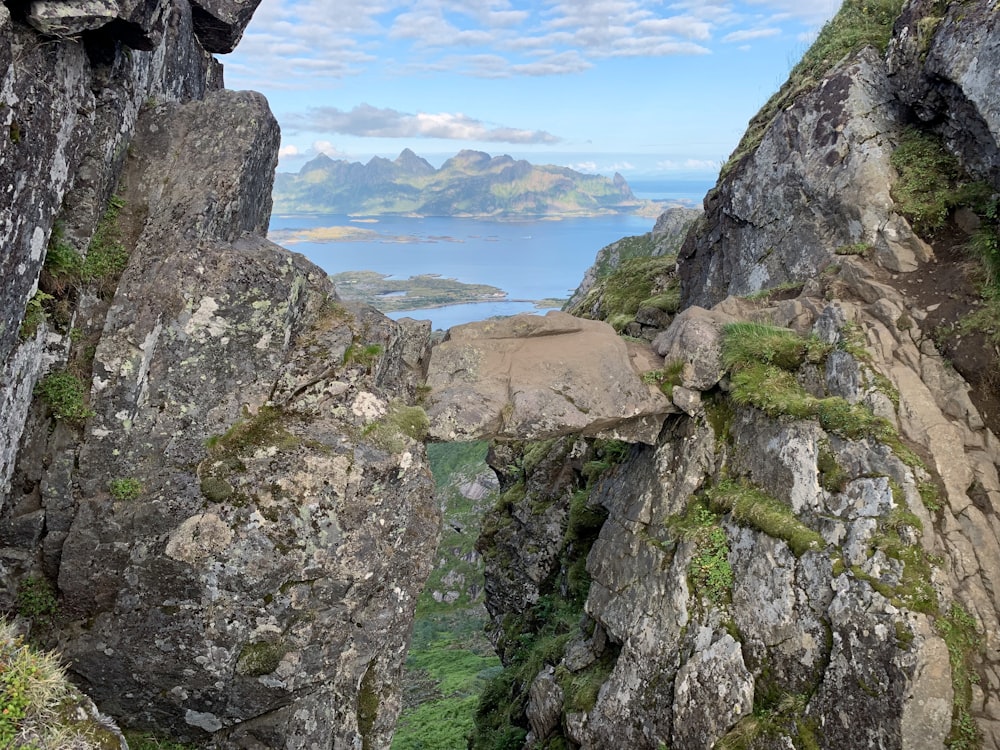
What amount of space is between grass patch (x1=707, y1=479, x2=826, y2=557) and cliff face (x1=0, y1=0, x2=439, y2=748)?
6850 millimetres

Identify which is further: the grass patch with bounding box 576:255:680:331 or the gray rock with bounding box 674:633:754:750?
the grass patch with bounding box 576:255:680:331

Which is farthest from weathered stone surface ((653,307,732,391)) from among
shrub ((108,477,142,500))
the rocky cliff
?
shrub ((108,477,142,500))

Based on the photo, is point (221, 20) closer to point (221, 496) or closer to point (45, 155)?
point (45, 155)

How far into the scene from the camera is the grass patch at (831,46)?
17.9 m

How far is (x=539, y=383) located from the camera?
561 inches

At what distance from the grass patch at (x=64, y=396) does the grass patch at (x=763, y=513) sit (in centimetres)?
1276

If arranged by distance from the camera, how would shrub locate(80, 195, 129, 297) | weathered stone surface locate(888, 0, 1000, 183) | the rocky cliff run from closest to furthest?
the rocky cliff, shrub locate(80, 195, 129, 297), weathered stone surface locate(888, 0, 1000, 183)

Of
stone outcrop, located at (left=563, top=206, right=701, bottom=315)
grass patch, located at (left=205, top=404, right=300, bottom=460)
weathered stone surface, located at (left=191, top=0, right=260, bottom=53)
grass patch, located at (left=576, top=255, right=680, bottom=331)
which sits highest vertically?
weathered stone surface, located at (left=191, top=0, right=260, bottom=53)

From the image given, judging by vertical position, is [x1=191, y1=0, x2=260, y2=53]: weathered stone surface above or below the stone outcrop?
above

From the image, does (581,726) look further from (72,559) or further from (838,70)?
(838,70)

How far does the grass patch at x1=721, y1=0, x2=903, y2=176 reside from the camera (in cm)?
1788

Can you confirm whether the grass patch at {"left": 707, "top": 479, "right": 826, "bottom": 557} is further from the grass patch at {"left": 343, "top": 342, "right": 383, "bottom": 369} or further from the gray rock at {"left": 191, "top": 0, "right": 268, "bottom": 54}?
the gray rock at {"left": 191, "top": 0, "right": 268, "bottom": 54}

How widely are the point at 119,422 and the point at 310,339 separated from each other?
12.3 ft

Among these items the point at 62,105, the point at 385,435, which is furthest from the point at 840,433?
the point at 62,105
